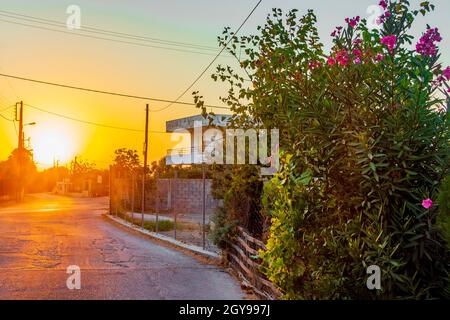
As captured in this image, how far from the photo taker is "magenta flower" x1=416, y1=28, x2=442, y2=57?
19.0 ft

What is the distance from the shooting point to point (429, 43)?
5809 mm

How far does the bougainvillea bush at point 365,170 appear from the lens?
5.50 metres

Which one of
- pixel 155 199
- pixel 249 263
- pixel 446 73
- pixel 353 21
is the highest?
pixel 353 21

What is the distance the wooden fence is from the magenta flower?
3.39 meters

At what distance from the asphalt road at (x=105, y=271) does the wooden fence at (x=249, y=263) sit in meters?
0.24

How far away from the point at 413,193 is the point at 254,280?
3916 mm

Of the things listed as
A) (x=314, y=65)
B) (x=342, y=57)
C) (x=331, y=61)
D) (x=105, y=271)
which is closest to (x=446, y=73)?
(x=342, y=57)

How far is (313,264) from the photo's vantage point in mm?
6371

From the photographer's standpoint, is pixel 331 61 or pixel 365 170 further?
pixel 331 61

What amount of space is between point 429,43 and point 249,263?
15.8 feet

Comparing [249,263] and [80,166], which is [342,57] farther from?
[80,166]

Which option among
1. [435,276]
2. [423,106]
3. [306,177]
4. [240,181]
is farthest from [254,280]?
[423,106]

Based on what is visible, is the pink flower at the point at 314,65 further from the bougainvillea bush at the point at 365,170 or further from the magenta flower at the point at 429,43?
the magenta flower at the point at 429,43

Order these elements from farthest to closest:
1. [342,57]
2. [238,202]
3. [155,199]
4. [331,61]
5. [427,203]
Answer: [155,199] < [238,202] < [331,61] < [342,57] < [427,203]
